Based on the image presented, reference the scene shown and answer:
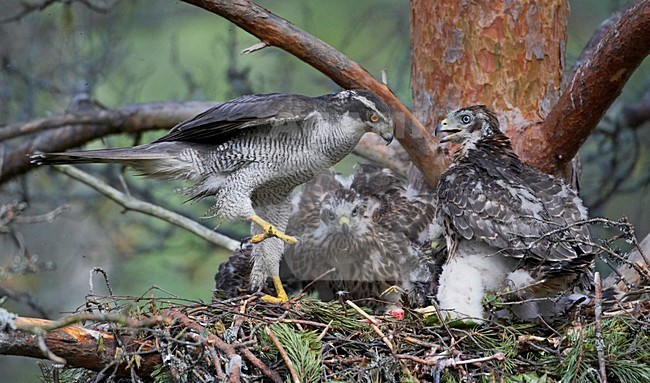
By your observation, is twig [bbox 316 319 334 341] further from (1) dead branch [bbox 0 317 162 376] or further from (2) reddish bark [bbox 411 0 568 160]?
(2) reddish bark [bbox 411 0 568 160]

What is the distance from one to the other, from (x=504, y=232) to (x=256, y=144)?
1.43m

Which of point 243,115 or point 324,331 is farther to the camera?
point 243,115

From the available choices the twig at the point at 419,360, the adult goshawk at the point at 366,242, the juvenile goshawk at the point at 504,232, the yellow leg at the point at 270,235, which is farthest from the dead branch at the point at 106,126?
the twig at the point at 419,360

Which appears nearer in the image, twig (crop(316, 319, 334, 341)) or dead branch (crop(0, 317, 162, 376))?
dead branch (crop(0, 317, 162, 376))

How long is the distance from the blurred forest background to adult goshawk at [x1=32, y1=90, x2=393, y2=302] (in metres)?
1.67

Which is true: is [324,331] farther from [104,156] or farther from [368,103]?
[104,156]

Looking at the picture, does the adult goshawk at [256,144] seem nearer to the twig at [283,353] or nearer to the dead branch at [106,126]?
the twig at [283,353]

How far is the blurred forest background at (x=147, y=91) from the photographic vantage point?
784cm

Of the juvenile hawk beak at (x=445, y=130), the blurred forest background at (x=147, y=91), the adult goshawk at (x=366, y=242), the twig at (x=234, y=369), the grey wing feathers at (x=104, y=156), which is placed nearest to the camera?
the twig at (x=234, y=369)

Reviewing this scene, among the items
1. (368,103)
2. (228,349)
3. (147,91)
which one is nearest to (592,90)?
(368,103)

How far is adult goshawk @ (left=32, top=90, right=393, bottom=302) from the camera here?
5.20 m

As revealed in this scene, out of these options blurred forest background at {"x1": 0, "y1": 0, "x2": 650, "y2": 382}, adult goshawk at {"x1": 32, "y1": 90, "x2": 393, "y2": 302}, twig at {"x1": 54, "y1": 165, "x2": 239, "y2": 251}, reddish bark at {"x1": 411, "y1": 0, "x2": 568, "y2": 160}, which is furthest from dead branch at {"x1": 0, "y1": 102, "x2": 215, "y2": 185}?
reddish bark at {"x1": 411, "y1": 0, "x2": 568, "y2": 160}

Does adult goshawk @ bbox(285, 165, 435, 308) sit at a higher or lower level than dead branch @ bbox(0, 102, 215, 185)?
lower

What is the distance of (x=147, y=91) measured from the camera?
10805 millimetres
